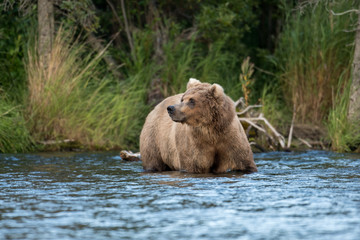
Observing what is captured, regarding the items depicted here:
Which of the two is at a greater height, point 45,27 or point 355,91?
point 45,27

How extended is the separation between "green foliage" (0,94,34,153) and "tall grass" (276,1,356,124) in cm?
489

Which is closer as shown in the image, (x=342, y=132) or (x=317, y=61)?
(x=342, y=132)

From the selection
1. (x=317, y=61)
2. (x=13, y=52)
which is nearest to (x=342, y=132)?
(x=317, y=61)

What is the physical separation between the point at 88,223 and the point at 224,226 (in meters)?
0.97

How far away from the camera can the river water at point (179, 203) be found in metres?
4.26

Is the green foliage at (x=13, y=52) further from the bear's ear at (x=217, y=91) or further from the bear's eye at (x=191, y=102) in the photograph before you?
the bear's ear at (x=217, y=91)

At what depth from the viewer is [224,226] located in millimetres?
4387

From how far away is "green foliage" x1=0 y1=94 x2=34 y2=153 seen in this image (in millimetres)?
10281

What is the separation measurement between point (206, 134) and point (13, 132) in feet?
15.3

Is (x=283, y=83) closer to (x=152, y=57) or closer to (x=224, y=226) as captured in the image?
(x=152, y=57)

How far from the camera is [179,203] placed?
5.25m

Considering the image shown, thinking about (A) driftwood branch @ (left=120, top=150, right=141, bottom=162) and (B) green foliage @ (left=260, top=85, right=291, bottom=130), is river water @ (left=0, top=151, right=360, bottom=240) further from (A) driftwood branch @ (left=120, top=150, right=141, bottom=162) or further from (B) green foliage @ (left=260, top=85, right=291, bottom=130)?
(B) green foliage @ (left=260, top=85, right=291, bottom=130)

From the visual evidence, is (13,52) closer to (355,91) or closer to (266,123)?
(266,123)

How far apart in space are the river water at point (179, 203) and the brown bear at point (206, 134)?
18 cm
